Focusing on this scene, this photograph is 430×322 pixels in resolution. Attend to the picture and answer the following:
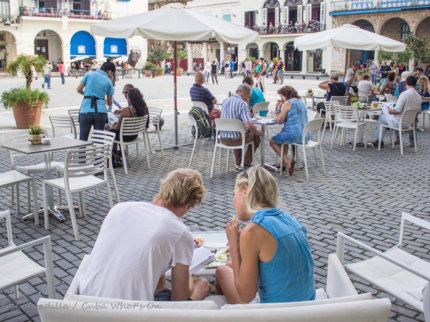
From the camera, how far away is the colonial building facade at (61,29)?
38.1 meters

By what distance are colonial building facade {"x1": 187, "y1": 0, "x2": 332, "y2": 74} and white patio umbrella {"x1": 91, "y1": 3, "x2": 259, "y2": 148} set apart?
32.7 meters

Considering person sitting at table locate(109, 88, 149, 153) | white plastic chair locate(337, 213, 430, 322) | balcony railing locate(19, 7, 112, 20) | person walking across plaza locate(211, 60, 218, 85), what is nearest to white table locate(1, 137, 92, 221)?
person sitting at table locate(109, 88, 149, 153)

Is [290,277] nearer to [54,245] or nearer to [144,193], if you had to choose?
[54,245]

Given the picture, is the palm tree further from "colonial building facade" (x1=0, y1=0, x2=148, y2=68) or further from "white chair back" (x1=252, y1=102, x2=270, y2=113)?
"colonial building facade" (x1=0, y1=0, x2=148, y2=68)

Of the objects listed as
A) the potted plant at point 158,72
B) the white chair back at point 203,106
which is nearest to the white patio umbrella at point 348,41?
the white chair back at point 203,106

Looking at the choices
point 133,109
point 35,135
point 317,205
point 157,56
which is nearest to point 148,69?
point 157,56

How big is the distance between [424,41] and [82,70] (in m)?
26.5

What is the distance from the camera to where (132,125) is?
6.79 m

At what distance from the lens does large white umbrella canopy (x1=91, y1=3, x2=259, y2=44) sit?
23.4 feet

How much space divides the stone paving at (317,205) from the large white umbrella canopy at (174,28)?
214 centimetres

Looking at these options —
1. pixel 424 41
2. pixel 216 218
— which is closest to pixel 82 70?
pixel 424 41

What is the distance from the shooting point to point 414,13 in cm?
3319

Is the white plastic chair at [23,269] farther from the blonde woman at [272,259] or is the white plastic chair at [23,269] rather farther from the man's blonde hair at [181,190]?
the blonde woman at [272,259]

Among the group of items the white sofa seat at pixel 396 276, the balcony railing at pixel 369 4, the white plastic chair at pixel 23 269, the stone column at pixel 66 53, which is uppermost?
the balcony railing at pixel 369 4
